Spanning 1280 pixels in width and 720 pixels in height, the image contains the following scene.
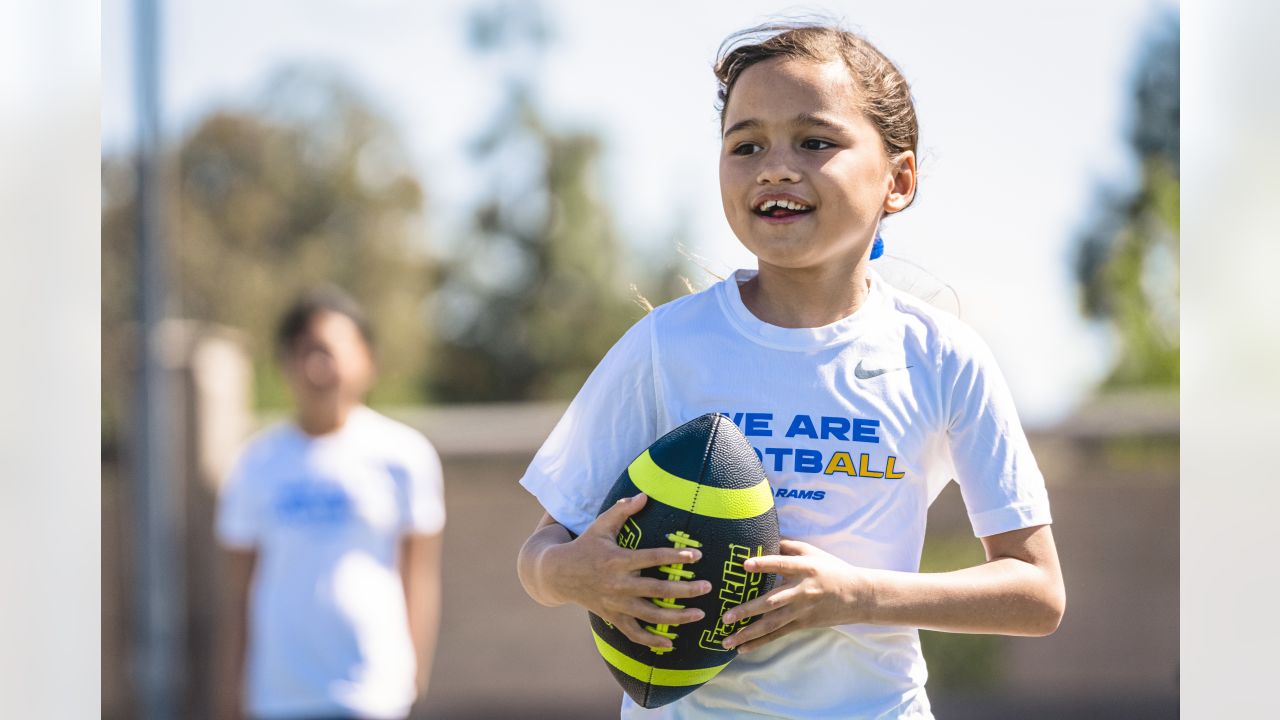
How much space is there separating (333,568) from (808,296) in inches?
140

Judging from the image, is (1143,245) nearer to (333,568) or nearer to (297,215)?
(333,568)

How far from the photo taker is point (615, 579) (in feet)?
6.92

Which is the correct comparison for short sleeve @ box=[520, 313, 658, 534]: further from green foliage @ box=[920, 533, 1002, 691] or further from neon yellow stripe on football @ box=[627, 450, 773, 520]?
green foliage @ box=[920, 533, 1002, 691]

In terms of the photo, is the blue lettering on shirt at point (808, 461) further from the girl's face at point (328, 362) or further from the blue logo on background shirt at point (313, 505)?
the girl's face at point (328, 362)

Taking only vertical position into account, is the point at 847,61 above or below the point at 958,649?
above

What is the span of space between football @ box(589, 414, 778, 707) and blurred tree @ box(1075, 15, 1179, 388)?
34.6ft

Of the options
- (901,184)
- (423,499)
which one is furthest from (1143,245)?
(901,184)

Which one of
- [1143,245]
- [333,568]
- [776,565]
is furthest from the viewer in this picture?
[1143,245]

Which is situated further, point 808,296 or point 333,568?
point 333,568

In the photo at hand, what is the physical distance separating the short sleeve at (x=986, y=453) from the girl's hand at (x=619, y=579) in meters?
0.52

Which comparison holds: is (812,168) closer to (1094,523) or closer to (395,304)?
(1094,523)

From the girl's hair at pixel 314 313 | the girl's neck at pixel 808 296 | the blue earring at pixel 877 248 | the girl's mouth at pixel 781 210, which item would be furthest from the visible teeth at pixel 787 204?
the girl's hair at pixel 314 313

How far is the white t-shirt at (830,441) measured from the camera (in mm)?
2234
